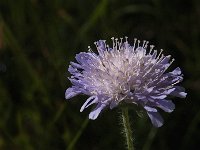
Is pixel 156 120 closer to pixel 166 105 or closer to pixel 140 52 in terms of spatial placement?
pixel 166 105

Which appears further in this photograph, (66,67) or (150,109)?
(66,67)

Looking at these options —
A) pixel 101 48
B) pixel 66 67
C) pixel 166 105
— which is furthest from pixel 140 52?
pixel 66 67

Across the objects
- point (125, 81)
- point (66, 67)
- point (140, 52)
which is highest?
point (66, 67)

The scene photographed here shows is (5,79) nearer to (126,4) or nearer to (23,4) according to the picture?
(23,4)

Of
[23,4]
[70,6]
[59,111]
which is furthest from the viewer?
[70,6]

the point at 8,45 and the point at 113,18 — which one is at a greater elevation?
the point at 113,18

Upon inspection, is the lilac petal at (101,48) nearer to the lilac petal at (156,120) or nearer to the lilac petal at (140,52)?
the lilac petal at (140,52)

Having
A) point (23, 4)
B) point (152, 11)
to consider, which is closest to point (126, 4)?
point (152, 11)
